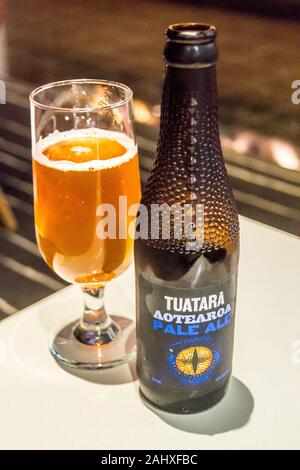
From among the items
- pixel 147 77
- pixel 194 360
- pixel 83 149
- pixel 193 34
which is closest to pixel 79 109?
pixel 83 149

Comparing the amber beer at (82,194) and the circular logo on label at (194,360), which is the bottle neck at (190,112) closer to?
the amber beer at (82,194)

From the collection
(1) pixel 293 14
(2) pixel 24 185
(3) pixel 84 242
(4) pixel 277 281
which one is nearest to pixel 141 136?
(2) pixel 24 185

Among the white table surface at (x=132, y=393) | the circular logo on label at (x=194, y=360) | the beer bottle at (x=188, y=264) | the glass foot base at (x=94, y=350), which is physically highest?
the beer bottle at (x=188, y=264)

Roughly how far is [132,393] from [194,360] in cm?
11

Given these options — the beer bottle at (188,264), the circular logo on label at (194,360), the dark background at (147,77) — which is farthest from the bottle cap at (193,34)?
the dark background at (147,77)

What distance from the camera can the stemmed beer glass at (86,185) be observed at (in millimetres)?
768

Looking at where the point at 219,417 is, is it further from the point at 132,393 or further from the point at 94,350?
the point at 94,350

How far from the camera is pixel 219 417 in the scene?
0.74 metres

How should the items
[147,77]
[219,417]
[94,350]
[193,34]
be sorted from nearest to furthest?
[193,34] < [219,417] < [94,350] < [147,77]

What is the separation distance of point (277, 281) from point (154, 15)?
19.9 ft

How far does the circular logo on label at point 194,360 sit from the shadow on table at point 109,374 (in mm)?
118

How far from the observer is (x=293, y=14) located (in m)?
6.29

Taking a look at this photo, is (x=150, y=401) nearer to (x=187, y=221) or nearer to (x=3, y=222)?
(x=187, y=221)

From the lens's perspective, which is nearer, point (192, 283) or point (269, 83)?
point (192, 283)
